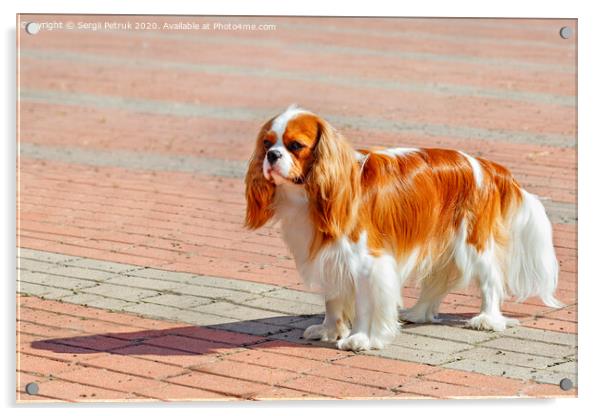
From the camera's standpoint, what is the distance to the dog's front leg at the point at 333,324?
731cm

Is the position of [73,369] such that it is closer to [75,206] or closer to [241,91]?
[75,206]

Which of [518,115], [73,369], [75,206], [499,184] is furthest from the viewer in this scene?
[518,115]

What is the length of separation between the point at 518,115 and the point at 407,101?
1.14m

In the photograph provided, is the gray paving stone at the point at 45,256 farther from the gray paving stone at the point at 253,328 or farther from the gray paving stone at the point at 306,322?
the gray paving stone at the point at 306,322

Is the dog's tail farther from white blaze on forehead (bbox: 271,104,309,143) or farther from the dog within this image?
white blaze on forehead (bbox: 271,104,309,143)

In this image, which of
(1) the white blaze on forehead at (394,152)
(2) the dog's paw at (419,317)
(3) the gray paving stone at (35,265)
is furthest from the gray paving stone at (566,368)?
(3) the gray paving stone at (35,265)

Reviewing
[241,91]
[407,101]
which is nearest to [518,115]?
[407,101]

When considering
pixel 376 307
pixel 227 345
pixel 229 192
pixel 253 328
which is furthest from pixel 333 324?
pixel 229 192

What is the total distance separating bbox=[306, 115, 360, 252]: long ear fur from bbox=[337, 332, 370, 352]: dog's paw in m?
0.51

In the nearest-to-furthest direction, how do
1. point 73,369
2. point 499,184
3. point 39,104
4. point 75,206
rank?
1. point 73,369
2. point 499,184
3. point 75,206
4. point 39,104

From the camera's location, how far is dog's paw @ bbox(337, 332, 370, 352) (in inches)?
281

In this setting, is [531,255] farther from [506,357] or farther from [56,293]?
[56,293]

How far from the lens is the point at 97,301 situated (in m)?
7.76

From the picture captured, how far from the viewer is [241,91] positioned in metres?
11.4
